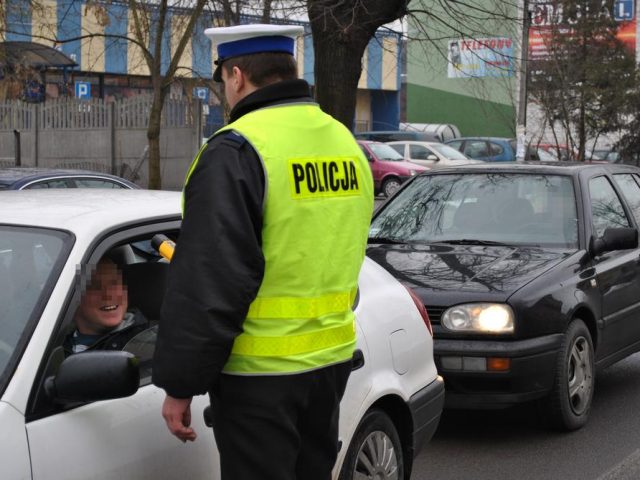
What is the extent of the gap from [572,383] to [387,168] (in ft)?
72.2

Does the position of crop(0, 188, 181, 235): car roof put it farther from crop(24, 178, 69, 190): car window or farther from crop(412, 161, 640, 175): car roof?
crop(24, 178, 69, 190): car window

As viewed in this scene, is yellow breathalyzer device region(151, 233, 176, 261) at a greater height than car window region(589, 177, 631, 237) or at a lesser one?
greater

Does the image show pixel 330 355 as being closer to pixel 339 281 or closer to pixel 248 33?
pixel 339 281

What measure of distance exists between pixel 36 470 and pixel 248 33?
1.28 m

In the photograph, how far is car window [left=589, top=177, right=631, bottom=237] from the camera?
7.21 m

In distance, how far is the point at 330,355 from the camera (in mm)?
3025

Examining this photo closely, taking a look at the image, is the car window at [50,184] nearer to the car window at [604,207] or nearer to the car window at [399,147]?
the car window at [604,207]

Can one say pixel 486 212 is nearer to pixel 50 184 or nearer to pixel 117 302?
pixel 50 184

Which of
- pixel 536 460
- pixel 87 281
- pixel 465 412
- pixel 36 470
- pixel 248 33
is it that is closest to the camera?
pixel 36 470

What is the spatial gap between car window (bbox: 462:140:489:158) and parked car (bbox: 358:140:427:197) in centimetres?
371

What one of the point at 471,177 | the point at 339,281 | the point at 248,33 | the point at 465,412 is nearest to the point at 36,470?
the point at 339,281

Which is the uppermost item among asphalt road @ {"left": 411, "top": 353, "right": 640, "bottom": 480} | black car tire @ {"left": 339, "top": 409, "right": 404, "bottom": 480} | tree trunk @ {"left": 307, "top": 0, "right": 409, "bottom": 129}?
tree trunk @ {"left": 307, "top": 0, "right": 409, "bottom": 129}

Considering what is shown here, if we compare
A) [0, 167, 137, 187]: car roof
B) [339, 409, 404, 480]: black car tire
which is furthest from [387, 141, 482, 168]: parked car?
[339, 409, 404, 480]: black car tire

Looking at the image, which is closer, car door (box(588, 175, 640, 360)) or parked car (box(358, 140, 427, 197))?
car door (box(588, 175, 640, 360))
